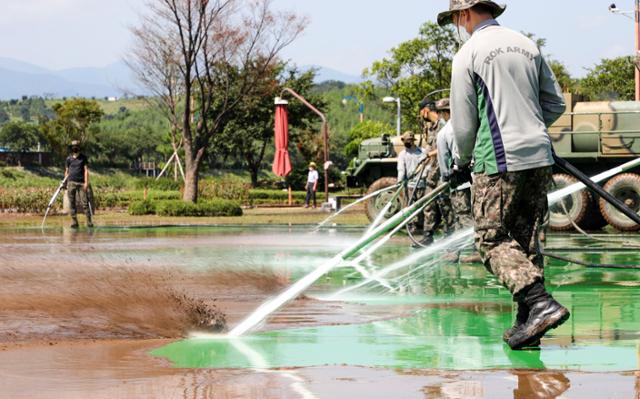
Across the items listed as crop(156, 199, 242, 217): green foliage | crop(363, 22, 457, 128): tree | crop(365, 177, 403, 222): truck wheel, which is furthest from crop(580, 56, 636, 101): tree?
crop(365, 177, 403, 222): truck wheel

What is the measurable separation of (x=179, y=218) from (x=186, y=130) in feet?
23.1

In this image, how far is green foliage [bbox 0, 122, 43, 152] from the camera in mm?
87062

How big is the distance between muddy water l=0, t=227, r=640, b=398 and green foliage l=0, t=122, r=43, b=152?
76.1 metres

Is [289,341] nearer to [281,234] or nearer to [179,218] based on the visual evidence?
[281,234]

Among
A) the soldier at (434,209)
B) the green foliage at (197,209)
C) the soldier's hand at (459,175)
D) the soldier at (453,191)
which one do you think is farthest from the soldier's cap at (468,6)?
the green foliage at (197,209)

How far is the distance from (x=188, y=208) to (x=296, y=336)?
24.1 meters

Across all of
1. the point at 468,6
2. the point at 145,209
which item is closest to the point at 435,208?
the point at 468,6

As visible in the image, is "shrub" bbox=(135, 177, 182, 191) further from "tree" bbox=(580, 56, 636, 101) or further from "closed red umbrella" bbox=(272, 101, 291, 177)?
"tree" bbox=(580, 56, 636, 101)

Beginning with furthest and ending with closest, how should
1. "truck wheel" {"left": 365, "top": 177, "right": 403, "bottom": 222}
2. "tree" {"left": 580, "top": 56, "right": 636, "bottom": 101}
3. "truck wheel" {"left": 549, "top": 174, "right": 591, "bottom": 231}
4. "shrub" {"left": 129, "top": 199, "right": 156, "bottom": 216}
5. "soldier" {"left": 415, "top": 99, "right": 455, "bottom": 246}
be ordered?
"tree" {"left": 580, "top": 56, "right": 636, "bottom": 101}
"shrub" {"left": 129, "top": 199, "right": 156, "bottom": 216}
"truck wheel" {"left": 365, "top": 177, "right": 403, "bottom": 222}
"truck wheel" {"left": 549, "top": 174, "right": 591, "bottom": 231}
"soldier" {"left": 415, "top": 99, "right": 455, "bottom": 246}

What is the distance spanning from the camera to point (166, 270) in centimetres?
1242

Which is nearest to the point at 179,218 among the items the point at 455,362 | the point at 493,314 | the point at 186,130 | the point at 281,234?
the point at 186,130

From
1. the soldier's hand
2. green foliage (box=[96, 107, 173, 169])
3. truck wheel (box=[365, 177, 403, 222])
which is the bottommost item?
truck wheel (box=[365, 177, 403, 222])

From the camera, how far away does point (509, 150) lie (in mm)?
6344

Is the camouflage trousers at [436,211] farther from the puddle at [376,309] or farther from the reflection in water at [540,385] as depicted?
the reflection in water at [540,385]
